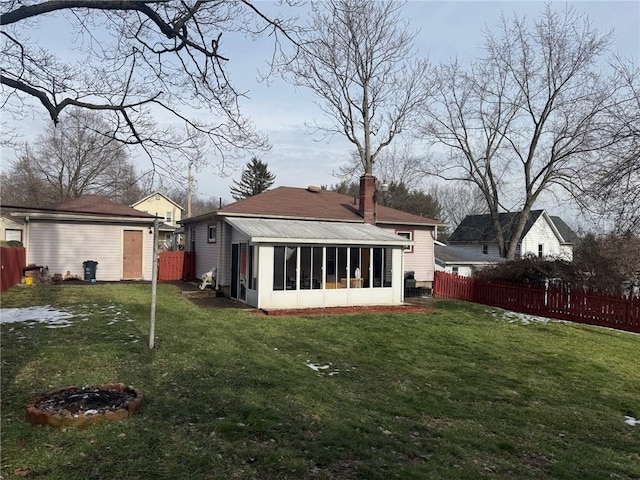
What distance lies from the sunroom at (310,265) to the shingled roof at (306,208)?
1.17 metres

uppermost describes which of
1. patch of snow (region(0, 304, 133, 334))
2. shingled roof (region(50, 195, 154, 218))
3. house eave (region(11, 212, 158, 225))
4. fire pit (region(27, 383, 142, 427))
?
shingled roof (region(50, 195, 154, 218))

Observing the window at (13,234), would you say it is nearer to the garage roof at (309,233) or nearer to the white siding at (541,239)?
the garage roof at (309,233)

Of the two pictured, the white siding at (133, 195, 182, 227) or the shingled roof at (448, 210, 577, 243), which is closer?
the shingled roof at (448, 210, 577, 243)

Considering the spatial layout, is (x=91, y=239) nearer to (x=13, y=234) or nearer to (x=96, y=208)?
(x=96, y=208)

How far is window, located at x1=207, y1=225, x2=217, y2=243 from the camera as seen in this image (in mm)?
19414

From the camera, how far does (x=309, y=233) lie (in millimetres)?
15453

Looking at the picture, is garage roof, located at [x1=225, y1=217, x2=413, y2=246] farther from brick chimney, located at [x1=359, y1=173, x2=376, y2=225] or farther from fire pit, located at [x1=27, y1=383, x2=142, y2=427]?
fire pit, located at [x1=27, y1=383, x2=142, y2=427]

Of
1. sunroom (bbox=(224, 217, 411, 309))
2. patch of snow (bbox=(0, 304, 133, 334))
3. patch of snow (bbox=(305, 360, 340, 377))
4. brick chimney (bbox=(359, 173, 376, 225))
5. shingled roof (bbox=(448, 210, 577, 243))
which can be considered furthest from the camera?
shingled roof (bbox=(448, 210, 577, 243))

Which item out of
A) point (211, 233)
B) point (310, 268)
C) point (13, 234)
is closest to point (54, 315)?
point (310, 268)

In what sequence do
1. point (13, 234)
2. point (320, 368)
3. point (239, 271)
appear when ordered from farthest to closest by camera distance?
1. point (13, 234)
2. point (239, 271)
3. point (320, 368)

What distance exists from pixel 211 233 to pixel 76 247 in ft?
17.8

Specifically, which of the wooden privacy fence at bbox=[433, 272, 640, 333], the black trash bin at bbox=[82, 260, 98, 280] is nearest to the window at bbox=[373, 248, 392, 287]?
the wooden privacy fence at bbox=[433, 272, 640, 333]

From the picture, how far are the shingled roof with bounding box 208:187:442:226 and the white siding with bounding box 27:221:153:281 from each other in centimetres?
521

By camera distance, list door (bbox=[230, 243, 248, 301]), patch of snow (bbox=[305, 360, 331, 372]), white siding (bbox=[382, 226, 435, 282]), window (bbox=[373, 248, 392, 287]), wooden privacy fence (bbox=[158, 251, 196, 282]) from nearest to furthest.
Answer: patch of snow (bbox=[305, 360, 331, 372])
door (bbox=[230, 243, 248, 301])
window (bbox=[373, 248, 392, 287])
wooden privacy fence (bbox=[158, 251, 196, 282])
white siding (bbox=[382, 226, 435, 282])
